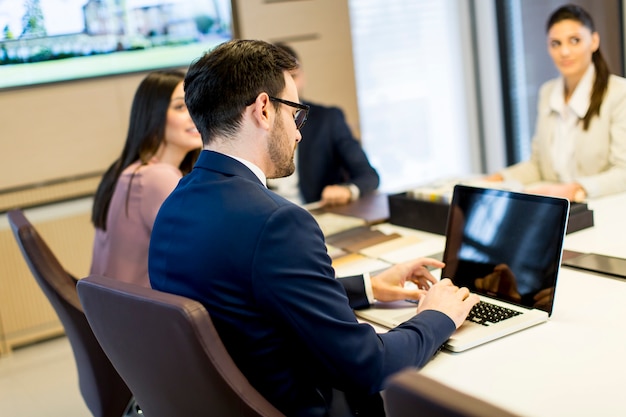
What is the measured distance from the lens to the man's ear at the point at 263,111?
1.61 m

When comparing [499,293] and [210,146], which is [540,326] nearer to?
[499,293]

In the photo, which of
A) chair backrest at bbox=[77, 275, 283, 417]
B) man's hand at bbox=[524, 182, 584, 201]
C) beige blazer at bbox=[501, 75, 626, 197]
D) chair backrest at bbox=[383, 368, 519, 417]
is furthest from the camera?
beige blazer at bbox=[501, 75, 626, 197]

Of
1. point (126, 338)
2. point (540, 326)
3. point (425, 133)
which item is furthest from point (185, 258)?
point (425, 133)

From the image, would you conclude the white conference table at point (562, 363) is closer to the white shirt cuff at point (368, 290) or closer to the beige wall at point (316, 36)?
the white shirt cuff at point (368, 290)

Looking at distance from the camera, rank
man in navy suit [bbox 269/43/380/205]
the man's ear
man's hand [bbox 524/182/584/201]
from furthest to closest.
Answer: man in navy suit [bbox 269/43/380/205], man's hand [bbox 524/182/584/201], the man's ear

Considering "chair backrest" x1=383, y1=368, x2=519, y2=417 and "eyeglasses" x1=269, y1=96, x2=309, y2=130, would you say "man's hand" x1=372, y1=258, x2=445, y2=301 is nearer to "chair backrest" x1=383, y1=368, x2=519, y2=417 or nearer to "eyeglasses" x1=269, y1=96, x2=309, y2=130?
"eyeglasses" x1=269, y1=96, x2=309, y2=130

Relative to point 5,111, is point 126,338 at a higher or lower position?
lower

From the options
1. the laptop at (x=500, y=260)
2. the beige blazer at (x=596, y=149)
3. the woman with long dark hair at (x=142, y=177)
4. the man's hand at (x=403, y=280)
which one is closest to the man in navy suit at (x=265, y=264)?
the laptop at (x=500, y=260)

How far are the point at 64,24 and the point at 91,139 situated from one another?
0.63 m

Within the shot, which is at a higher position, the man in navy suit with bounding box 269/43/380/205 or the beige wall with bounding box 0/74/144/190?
the beige wall with bounding box 0/74/144/190

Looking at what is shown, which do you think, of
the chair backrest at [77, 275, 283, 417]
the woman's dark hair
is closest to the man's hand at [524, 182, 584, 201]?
the woman's dark hair

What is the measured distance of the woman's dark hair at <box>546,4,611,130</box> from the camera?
3.40 meters

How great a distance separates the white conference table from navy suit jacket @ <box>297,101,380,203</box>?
2093 millimetres

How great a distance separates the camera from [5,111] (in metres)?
4.09
